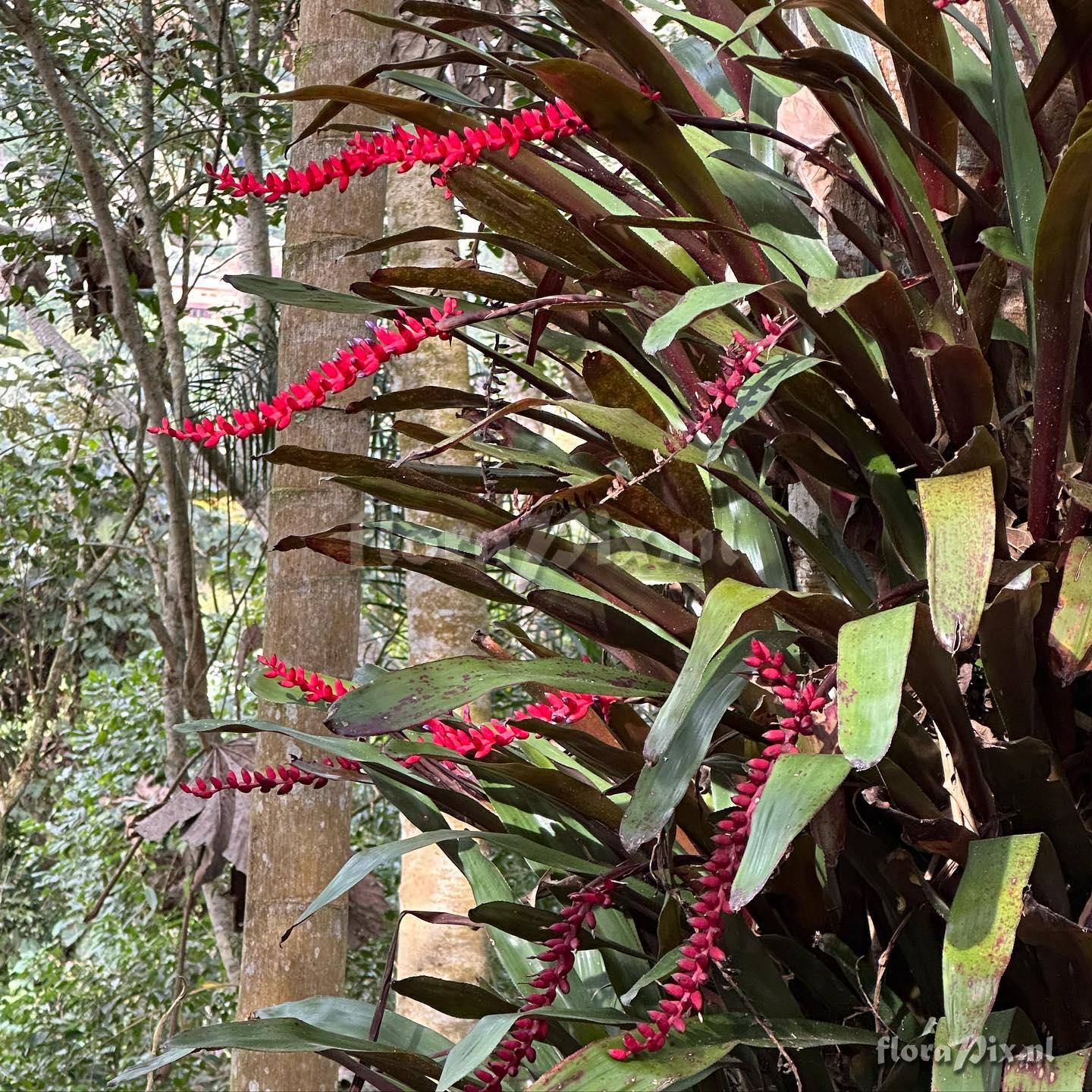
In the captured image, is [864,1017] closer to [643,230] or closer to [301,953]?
[643,230]

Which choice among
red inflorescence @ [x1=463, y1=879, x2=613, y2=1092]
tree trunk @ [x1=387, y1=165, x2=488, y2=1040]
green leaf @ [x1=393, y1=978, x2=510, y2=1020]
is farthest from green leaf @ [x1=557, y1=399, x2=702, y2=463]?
tree trunk @ [x1=387, y1=165, x2=488, y2=1040]

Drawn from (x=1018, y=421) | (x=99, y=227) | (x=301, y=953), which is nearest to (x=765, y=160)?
(x=1018, y=421)

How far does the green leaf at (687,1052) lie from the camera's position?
1.57 ft

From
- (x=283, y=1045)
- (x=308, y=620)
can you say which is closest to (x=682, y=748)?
(x=283, y=1045)

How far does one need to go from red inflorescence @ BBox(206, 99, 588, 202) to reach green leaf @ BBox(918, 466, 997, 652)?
0.27 meters

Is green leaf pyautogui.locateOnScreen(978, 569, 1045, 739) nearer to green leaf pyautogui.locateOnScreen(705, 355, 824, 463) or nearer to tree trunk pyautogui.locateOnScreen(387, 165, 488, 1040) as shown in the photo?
green leaf pyautogui.locateOnScreen(705, 355, 824, 463)

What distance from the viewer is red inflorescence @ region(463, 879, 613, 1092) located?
1.69 feet

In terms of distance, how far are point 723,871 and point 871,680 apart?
4.1 inches

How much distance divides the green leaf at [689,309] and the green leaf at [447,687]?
0.57ft

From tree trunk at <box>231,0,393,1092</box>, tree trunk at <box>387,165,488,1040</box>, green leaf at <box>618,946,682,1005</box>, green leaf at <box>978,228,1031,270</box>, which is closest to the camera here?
green leaf at <box>618,946,682,1005</box>

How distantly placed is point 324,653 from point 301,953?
281 mm

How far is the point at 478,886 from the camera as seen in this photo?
0.70 m

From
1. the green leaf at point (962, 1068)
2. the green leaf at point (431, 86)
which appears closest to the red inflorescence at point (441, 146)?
the green leaf at point (431, 86)

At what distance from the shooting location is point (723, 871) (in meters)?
0.46
